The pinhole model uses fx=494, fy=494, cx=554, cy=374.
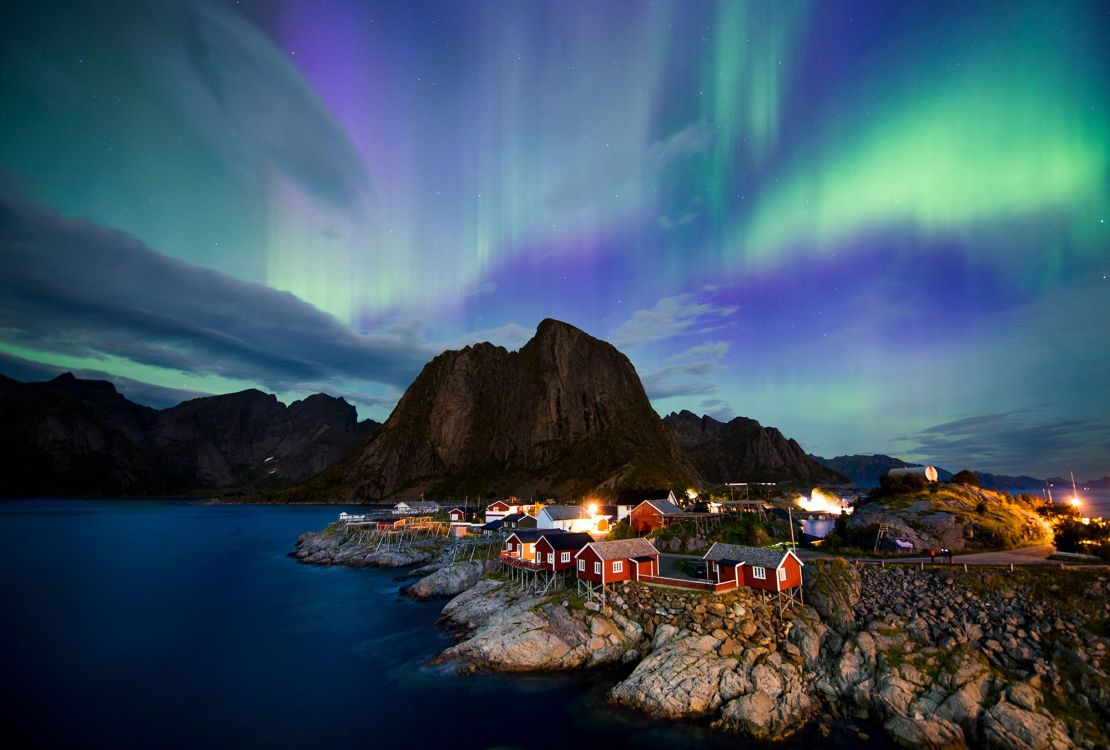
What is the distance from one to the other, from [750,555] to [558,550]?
61.3 feet

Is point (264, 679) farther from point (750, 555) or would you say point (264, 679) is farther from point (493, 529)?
point (493, 529)

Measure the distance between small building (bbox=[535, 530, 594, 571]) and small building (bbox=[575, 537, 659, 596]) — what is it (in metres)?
3.33

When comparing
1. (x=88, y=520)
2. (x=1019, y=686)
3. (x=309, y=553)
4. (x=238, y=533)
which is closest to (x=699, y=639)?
(x=1019, y=686)

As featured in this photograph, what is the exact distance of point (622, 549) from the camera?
152 feet

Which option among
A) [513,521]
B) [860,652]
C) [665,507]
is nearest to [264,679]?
[860,652]

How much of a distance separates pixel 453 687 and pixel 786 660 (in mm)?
23271

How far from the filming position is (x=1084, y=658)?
2875 cm

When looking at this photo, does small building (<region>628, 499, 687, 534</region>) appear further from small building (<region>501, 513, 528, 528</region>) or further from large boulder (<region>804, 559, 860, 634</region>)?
large boulder (<region>804, 559, 860, 634</region>)

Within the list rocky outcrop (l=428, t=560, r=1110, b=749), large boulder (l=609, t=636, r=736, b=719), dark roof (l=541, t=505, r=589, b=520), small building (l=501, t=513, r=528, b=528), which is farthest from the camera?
small building (l=501, t=513, r=528, b=528)

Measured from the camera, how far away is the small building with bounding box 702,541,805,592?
40719 mm

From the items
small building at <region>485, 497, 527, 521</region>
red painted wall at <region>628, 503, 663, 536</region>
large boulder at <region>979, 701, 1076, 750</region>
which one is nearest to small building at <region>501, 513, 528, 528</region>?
small building at <region>485, 497, 527, 521</region>

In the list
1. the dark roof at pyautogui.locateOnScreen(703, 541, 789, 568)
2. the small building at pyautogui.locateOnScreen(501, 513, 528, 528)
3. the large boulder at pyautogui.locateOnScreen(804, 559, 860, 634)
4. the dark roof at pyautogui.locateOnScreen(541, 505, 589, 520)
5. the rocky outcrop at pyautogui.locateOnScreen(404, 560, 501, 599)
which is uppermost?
the dark roof at pyautogui.locateOnScreen(541, 505, 589, 520)

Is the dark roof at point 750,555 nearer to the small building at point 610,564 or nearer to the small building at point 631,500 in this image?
the small building at point 610,564

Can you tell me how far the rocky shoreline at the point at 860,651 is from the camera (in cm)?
2719
